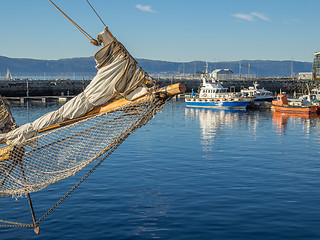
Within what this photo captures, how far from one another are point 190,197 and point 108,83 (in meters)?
10.2

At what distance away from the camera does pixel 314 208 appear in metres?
19.2

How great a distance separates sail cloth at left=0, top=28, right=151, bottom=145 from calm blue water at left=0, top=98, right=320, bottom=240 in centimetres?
537

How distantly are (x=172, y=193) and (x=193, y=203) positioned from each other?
2.12 meters

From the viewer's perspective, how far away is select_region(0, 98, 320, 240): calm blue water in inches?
656

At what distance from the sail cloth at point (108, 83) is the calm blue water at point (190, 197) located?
5.37 m

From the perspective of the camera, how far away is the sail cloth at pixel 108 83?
1216 centimetres

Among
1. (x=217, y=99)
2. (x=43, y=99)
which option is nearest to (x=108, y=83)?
(x=217, y=99)

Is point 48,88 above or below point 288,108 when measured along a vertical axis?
above

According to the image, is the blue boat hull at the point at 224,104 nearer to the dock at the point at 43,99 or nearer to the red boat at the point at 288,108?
the red boat at the point at 288,108

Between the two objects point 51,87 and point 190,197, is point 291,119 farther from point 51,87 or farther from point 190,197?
point 51,87

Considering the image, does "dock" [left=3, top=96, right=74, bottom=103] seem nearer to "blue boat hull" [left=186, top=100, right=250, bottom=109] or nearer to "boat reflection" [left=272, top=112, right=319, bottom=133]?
"blue boat hull" [left=186, top=100, right=250, bottom=109]

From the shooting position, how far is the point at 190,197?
21000 mm

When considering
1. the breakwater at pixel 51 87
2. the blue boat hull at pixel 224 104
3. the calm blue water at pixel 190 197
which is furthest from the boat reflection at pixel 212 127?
the breakwater at pixel 51 87

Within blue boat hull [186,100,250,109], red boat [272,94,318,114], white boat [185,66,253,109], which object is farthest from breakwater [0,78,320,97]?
red boat [272,94,318,114]
